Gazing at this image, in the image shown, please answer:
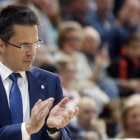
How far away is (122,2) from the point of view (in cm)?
832

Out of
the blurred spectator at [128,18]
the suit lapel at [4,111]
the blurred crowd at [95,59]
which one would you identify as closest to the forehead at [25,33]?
the suit lapel at [4,111]

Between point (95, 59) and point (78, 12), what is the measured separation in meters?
0.95

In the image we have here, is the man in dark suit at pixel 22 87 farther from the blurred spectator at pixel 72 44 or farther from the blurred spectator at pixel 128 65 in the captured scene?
the blurred spectator at pixel 128 65

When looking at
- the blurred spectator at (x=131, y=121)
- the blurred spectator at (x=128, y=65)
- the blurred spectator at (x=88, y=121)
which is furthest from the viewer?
the blurred spectator at (x=128, y=65)

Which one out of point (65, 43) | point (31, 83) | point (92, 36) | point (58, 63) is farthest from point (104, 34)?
point (31, 83)

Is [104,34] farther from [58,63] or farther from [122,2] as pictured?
[58,63]

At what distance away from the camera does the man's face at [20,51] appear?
2.82m

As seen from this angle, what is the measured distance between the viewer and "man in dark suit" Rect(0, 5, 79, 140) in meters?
2.72

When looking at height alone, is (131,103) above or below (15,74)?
below

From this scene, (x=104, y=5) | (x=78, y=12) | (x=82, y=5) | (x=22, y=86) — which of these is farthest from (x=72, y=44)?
(x=22, y=86)

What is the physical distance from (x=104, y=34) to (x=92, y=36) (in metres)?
0.69

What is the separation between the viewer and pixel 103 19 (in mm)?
7664

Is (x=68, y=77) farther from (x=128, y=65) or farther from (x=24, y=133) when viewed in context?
(x=24, y=133)

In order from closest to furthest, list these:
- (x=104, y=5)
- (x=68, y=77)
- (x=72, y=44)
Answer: (x=68, y=77), (x=72, y=44), (x=104, y=5)
